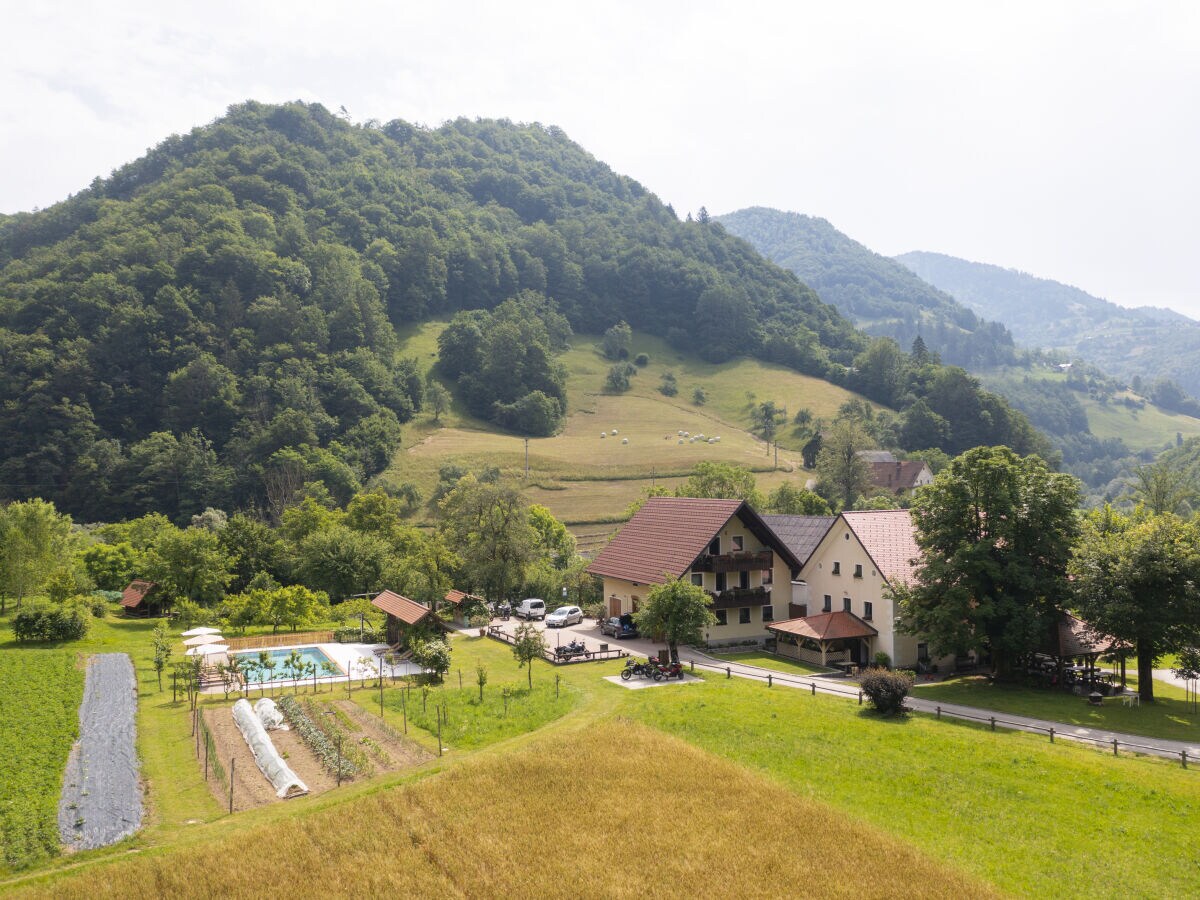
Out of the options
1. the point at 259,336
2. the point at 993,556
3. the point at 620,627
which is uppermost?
the point at 259,336

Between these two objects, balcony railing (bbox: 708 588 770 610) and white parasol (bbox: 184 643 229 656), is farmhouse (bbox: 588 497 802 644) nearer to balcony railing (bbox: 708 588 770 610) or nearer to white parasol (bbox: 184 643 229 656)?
balcony railing (bbox: 708 588 770 610)

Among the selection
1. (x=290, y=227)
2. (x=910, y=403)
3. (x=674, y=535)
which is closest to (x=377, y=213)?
(x=290, y=227)

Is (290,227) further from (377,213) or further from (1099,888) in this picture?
(1099,888)

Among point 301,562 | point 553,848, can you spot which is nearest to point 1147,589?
point 553,848

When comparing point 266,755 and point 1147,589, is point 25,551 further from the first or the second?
point 1147,589

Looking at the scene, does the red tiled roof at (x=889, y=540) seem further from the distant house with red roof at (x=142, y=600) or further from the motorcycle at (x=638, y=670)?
the distant house with red roof at (x=142, y=600)

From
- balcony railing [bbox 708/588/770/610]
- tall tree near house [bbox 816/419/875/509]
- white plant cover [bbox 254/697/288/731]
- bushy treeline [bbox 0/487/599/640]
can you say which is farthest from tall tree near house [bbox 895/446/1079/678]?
tall tree near house [bbox 816/419/875/509]
